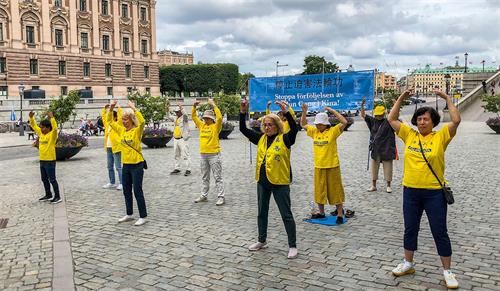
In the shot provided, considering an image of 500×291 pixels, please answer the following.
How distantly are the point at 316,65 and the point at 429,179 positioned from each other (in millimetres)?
111416

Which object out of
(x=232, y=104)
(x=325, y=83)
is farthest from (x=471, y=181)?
(x=232, y=104)

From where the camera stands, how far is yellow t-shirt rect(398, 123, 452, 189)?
5023 mm

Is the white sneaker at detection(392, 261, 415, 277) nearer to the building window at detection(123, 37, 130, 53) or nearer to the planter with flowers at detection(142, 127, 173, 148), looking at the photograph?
the planter with flowers at detection(142, 127, 173, 148)

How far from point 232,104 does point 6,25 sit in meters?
30.5

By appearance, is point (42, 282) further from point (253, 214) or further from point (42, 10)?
point (42, 10)

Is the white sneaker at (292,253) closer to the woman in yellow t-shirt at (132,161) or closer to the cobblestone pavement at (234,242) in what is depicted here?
the cobblestone pavement at (234,242)

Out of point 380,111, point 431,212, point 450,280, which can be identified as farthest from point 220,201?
point 450,280

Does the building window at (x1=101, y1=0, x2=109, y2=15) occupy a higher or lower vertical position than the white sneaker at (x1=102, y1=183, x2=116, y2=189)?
higher

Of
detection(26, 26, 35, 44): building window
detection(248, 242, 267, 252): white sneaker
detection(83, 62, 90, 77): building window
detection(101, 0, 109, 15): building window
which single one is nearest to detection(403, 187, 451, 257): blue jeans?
detection(248, 242, 267, 252): white sneaker

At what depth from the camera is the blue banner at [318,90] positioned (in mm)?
12266

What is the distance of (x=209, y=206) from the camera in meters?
9.13

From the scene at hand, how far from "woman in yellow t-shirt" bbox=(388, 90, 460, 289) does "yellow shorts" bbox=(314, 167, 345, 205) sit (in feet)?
7.49

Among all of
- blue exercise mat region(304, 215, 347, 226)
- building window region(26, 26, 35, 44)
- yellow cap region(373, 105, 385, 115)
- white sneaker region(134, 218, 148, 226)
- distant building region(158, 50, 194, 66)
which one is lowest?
white sneaker region(134, 218, 148, 226)

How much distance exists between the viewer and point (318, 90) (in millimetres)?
13164
